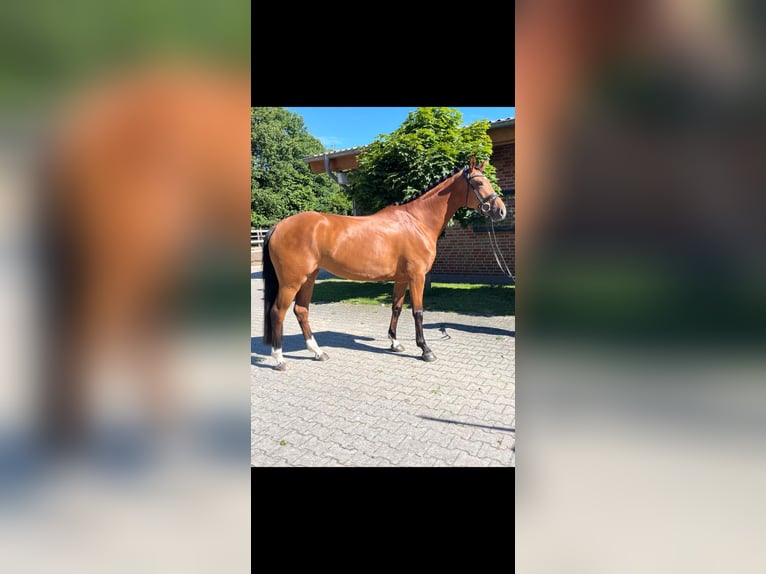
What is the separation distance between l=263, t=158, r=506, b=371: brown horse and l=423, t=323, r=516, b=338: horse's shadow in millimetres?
1526

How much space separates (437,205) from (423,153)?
295 centimetres

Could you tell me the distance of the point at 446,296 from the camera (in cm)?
813

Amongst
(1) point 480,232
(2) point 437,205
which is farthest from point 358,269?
(1) point 480,232

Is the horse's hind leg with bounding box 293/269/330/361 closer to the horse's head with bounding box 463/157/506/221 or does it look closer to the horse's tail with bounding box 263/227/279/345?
the horse's tail with bounding box 263/227/279/345

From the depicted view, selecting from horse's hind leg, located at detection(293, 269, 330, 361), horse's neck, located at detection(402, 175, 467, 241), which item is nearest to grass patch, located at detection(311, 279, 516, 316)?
horse's neck, located at detection(402, 175, 467, 241)

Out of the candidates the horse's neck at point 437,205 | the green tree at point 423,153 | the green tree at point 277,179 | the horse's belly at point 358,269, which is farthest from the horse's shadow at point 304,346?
the green tree at point 277,179

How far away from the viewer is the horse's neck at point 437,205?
4.13 m
